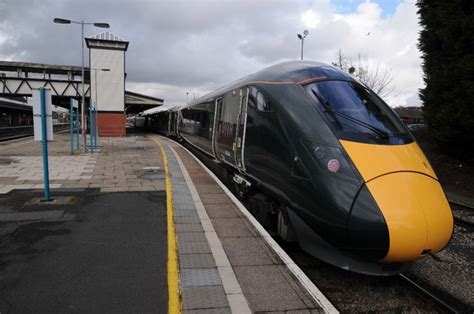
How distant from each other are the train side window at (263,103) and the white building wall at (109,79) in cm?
3243

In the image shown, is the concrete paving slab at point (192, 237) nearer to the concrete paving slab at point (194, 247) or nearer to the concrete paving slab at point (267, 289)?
the concrete paving slab at point (194, 247)

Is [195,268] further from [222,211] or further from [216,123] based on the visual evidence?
[216,123]

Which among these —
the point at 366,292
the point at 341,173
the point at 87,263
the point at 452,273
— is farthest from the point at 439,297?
the point at 87,263

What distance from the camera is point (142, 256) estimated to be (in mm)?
4938

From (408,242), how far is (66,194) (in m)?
6.90

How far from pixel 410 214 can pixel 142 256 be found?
3170 mm

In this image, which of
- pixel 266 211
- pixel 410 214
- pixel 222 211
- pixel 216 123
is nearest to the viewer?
pixel 410 214

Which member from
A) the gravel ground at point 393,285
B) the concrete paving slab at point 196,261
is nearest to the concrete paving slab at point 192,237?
the concrete paving slab at point 196,261

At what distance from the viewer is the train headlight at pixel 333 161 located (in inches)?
172

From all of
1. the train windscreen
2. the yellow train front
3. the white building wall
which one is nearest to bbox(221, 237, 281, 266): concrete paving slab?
the yellow train front

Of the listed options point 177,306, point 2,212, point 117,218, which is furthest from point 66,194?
→ point 177,306

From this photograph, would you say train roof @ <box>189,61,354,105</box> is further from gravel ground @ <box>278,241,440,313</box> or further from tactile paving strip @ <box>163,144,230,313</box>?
gravel ground @ <box>278,241,440,313</box>

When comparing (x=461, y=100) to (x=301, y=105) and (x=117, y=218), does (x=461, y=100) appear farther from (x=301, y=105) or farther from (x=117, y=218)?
(x=117, y=218)

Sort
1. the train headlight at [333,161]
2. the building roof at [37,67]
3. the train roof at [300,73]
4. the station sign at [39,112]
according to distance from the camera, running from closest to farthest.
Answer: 1. the train headlight at [333,161]
2. the train roof at [300,73]
3. the station sign at [39,112]
4. the building roof at [37,67]
